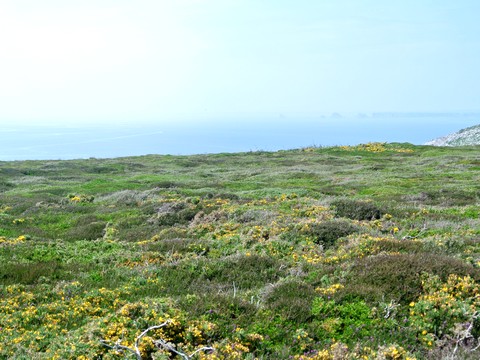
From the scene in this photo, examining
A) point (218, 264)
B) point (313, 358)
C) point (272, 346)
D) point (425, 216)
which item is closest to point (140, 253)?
point (218, 264)

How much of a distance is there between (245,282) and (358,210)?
31.6ft

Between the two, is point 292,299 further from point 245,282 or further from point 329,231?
point 329,231

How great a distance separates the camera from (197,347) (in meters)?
6.66

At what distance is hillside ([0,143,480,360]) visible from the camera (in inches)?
271

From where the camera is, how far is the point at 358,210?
18.8 m

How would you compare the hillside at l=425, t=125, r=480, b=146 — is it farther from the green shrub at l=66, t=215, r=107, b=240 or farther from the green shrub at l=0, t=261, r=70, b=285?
the green shrub at l=0, t=261, r=70, b=285

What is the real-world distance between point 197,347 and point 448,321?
447 centimetres

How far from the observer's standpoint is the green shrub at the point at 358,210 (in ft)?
60.3

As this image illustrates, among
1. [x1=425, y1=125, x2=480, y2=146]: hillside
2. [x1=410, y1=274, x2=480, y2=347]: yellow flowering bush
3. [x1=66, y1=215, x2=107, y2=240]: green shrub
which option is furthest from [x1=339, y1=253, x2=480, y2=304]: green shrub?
[x1=425, y1=125, x2=480, y2=146]: hillside

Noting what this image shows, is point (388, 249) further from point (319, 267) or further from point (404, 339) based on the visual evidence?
point (404, 339)

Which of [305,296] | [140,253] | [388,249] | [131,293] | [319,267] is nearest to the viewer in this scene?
[305,296]

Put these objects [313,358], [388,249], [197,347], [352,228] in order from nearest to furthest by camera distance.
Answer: [313,358] → [197,347] → [388,249] → [352,228]

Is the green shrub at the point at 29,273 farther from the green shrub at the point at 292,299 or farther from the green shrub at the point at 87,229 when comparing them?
the green shrub at the point at 292,299

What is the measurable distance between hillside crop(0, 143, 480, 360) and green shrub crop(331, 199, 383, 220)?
0.21 ft
